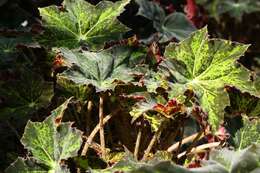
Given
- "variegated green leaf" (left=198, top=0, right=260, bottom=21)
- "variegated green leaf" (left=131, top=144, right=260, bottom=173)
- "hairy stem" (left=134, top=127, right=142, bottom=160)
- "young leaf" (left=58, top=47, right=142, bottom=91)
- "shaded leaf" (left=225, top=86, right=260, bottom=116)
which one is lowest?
"hairy stem" (left=134, top=127, right=142, bottom=160)

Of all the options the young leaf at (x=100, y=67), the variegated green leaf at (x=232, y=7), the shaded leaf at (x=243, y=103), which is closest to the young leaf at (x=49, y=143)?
the young leaf at (x=100, y=67)

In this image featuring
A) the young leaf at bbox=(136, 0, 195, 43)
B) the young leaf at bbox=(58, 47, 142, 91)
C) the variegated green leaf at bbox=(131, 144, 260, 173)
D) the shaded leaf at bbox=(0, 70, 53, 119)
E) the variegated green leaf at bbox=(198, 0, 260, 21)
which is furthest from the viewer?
the variegated green leaf at bbox=(198, 0, 260, 21)

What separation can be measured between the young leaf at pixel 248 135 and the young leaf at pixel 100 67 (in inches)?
9.4

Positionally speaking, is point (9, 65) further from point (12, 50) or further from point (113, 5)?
point (113, 5)

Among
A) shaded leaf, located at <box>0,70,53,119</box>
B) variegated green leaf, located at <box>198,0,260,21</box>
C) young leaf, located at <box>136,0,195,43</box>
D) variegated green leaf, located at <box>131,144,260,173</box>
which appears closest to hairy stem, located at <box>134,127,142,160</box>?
shaded leaf, located at <box>0,70,53,119</box>

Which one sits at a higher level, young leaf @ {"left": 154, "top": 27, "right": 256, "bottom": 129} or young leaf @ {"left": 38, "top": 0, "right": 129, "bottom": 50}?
young leaf @ {"left": 38, "top": 0, "right": 129, "bottom": 50}

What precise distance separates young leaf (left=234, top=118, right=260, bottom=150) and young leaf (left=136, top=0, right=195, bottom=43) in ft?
2.92

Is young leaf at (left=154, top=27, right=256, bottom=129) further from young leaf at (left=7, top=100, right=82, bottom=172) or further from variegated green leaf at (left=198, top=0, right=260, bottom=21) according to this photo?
variegated green leaf at (left=198, top=0, right=260, bottom=21)

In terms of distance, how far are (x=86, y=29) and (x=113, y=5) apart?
8 cm

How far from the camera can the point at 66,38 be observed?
1193 mm

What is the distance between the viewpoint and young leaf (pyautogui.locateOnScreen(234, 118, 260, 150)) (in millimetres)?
972

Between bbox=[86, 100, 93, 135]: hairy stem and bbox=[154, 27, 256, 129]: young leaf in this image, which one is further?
bbox=[86, 100, 93, 135]: hairy stem

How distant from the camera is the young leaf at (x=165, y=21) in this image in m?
1.86

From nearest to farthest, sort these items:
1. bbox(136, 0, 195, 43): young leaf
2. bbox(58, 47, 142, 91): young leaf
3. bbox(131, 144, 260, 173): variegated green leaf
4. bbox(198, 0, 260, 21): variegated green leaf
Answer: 1. bbox(131, 144, 260, 173): variegated green leaf
2. bbox(58, 47, 142, 91): young leaf
3. bbox(136, 0, 195, 43): young leaf
4. bbox(198, 0, 260, 21): variegated green leaf
